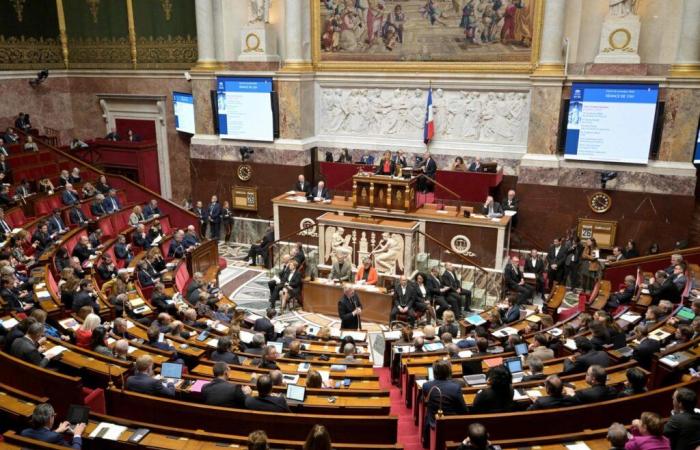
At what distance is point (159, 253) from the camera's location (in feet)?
41.3

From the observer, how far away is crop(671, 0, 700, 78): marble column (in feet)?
41.0

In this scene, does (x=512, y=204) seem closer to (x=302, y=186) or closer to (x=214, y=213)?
(x=302, y=186)

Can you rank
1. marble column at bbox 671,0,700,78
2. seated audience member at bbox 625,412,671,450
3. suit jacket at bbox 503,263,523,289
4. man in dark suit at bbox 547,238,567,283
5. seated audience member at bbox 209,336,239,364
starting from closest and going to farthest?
seated audience member at bbox 625,412,671,450, seated audience member at bbox 209,336,239,364, suit jacket at bbox 503,263,523,289, marble column at bbox 671,0,700,78, man in dark suit at bbox 547,238,567,283

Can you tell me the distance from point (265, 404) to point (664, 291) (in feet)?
24.3

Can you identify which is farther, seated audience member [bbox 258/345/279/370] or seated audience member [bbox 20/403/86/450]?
seated audience member [bbox 258/345/279/370]

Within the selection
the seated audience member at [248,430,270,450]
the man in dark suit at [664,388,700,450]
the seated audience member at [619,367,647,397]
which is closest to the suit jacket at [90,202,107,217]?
the seated audience member at [248,430,270,450]

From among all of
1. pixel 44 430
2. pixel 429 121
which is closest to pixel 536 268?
pixel 429 121

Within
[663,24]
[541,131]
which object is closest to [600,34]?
[663,24]

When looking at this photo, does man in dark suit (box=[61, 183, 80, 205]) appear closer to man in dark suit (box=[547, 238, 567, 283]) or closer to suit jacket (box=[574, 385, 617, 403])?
man in dark suit (box=[547, 238, 567, 283])

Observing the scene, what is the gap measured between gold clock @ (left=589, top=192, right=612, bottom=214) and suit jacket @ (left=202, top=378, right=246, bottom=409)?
10.7 metres

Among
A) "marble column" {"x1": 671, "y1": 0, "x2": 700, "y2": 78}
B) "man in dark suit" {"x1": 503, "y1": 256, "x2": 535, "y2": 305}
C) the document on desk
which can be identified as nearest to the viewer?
the document on desk

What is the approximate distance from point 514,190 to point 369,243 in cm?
448

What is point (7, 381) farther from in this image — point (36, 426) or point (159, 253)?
point (159, 253)

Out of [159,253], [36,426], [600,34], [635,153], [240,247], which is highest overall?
[600,34]
